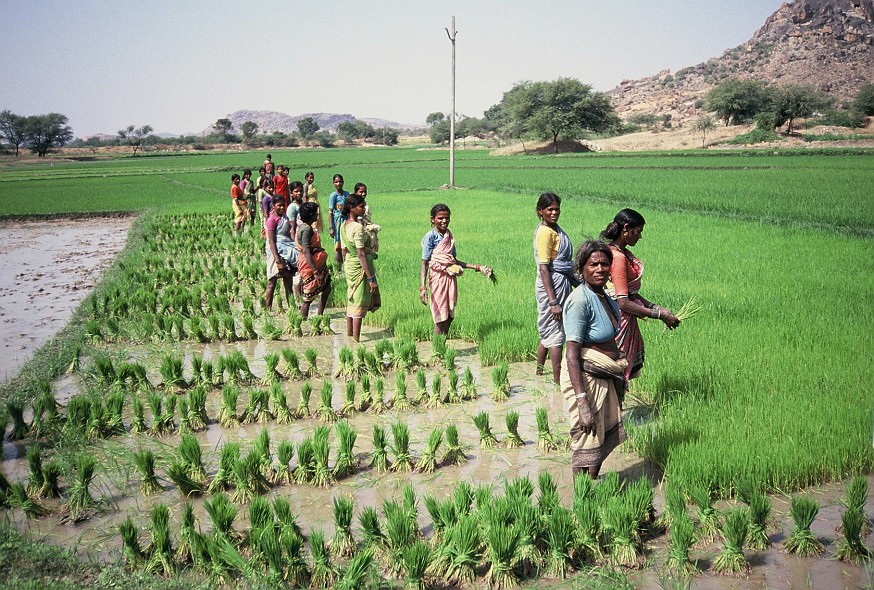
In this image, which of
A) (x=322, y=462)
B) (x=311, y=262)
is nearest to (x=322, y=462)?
(x=322, y=462)

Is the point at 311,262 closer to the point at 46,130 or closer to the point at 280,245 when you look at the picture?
the point at 280,245

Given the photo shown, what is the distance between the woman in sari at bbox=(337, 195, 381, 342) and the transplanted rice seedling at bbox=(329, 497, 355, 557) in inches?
158

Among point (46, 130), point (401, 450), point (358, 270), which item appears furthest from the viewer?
point (46, 130)

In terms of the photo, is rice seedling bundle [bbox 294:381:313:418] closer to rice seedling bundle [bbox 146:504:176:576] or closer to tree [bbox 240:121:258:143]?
rice seedling bundle [bbox 146:504:176:576]

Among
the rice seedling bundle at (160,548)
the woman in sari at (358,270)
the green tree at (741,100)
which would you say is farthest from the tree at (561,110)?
the rice seedling bundle at (160,548)

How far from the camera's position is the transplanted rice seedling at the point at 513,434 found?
4.91 metres

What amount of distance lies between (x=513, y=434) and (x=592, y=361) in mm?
1245

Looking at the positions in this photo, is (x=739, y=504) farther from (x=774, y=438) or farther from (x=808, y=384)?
(x=808, y=384)

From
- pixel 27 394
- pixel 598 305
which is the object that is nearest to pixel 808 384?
pixel 598 305

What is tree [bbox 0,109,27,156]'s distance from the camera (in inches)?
3669

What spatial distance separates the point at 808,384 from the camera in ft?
17.8

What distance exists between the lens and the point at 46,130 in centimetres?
9188

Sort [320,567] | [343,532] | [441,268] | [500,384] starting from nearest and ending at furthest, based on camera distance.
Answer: [320,567]
[343,532]
[500,384]
[441,268]

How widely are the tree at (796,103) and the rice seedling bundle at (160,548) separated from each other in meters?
61.7
